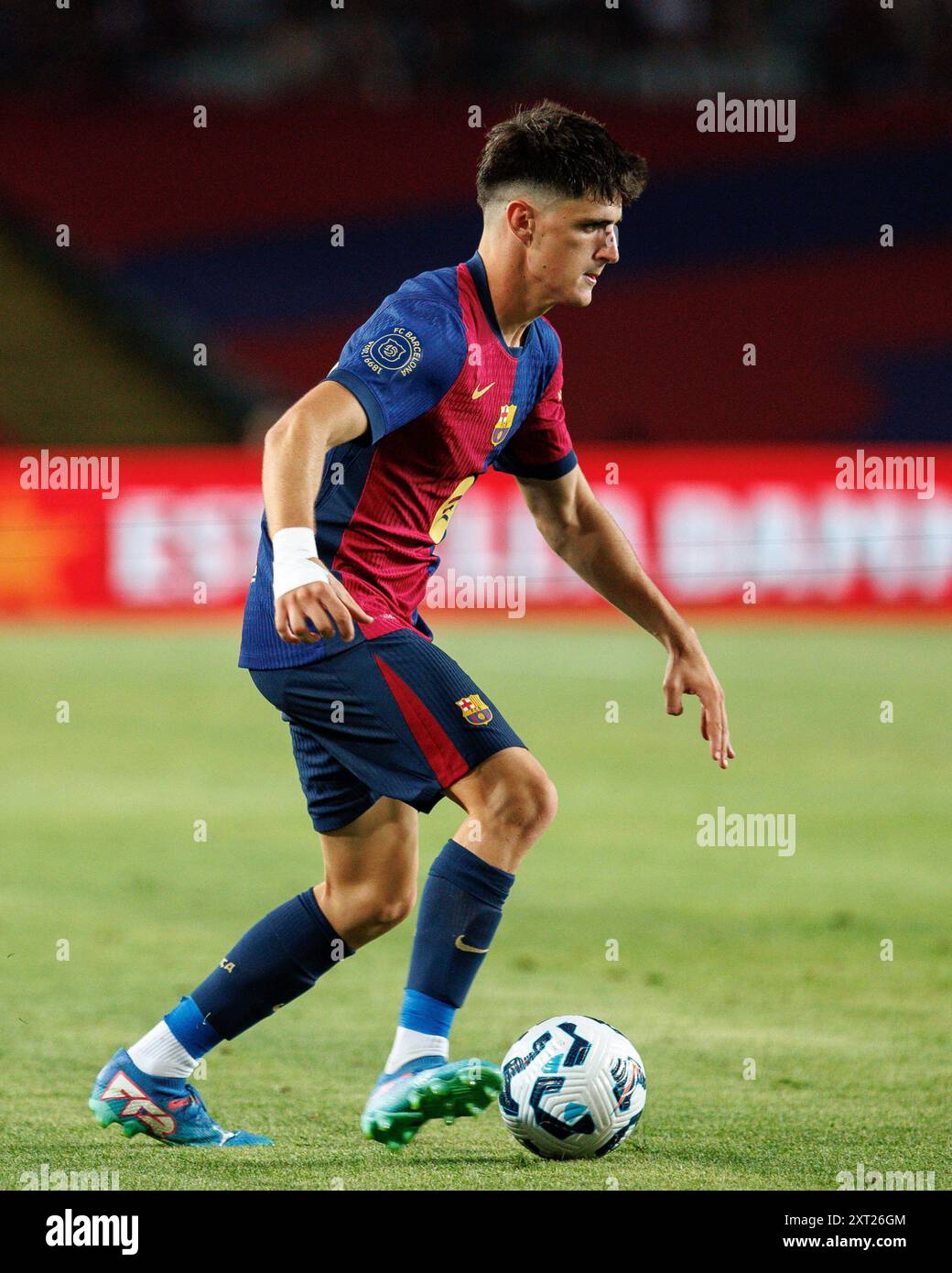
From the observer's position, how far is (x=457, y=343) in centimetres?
405

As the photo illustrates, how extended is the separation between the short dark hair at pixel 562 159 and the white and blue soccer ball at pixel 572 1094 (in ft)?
6.35

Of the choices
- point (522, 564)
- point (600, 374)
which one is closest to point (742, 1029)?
point (522, 564)

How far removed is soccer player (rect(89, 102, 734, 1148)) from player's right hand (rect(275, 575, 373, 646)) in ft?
0.20

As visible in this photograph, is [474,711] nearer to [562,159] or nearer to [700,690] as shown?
[700,690]

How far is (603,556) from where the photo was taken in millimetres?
4715

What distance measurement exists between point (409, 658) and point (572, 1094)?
1033mm

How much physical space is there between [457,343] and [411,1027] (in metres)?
1.49

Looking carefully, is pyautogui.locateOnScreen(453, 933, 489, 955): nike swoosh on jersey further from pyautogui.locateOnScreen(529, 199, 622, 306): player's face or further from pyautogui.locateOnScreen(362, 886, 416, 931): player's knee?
pyautogui.locateOnScreen(529, 199, 622, 306): player's face

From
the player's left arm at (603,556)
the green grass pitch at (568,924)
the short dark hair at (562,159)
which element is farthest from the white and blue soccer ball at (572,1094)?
the short dark hair at (562,159)

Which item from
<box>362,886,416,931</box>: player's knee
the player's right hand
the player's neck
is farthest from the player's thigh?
the player's neck

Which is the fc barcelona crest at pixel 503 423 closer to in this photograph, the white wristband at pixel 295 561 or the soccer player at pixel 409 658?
the soccer player at pixel 409 658

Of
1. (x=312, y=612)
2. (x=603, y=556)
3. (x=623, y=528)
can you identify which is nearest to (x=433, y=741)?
(x=312, y=612)

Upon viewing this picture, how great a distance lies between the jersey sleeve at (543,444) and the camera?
4559 mm
